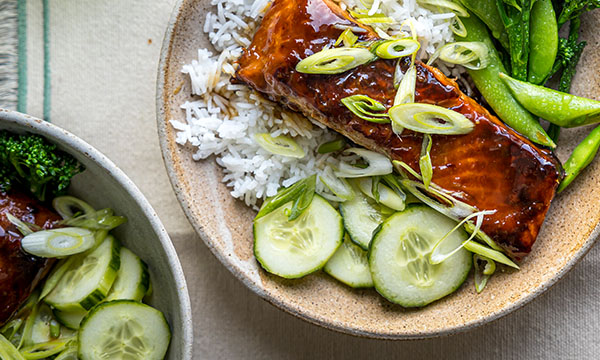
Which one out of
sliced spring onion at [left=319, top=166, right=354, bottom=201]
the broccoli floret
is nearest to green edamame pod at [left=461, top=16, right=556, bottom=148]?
sliced spring onion at [left=319, top=166, right=354, bottom=201]

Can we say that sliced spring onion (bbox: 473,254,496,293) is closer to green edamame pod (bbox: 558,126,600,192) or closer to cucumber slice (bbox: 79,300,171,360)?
green edamame pod (bbox: 558,126,600,192)

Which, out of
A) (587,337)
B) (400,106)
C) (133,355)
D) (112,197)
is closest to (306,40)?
(400,106)

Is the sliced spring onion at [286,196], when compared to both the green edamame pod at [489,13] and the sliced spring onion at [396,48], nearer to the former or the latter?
the sliced spring onion at [396,48]

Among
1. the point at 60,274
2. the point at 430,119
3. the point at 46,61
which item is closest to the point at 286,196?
the point at 430,119

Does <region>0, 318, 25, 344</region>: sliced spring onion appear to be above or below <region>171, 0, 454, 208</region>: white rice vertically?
below

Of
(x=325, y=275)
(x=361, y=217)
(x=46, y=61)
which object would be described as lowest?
(x=325, y=275)

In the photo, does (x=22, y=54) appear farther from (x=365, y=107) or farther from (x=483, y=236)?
(x=483, y=236)
